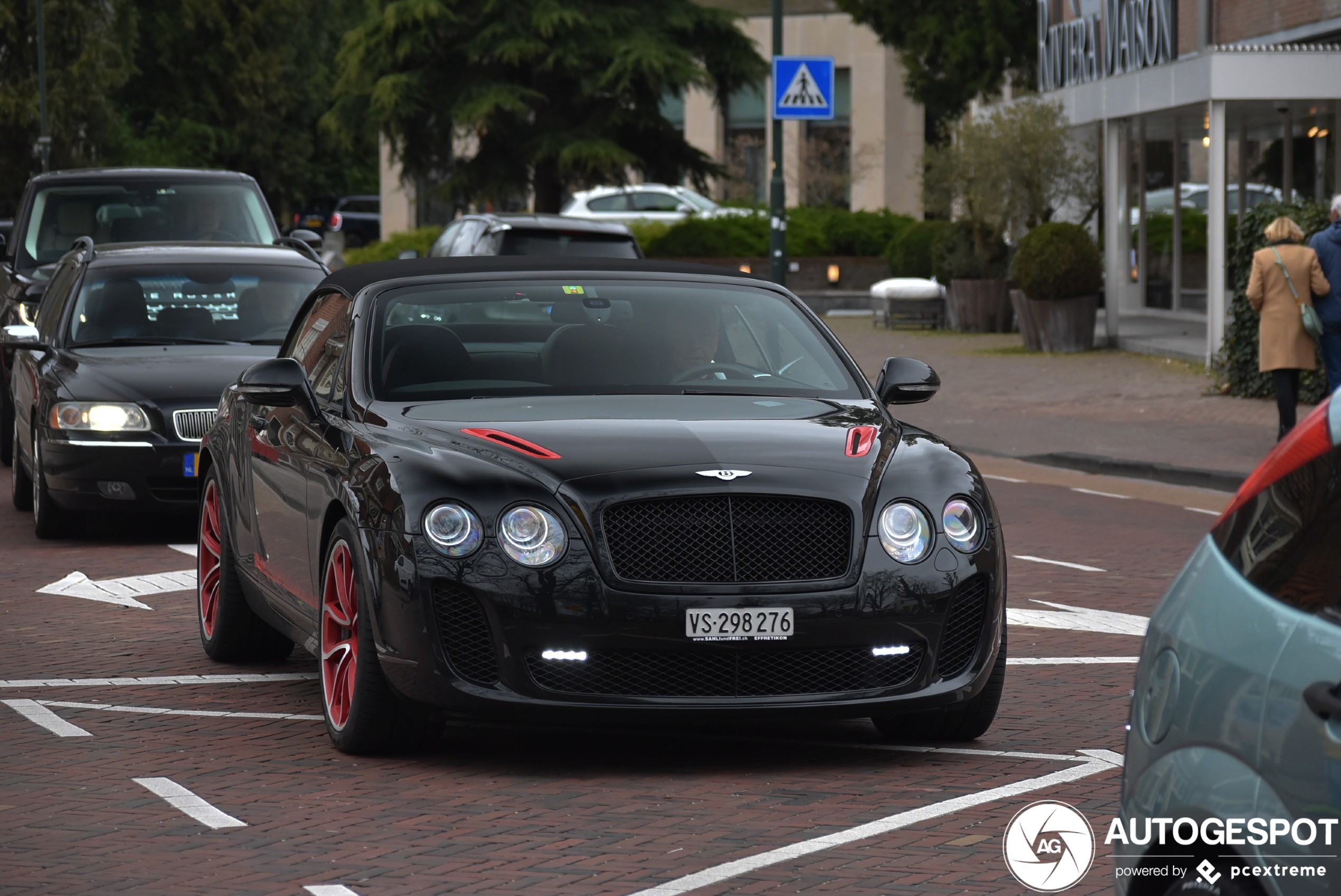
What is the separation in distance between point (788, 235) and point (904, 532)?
34.2 metres

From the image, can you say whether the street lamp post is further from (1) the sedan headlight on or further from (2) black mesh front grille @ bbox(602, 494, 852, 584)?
(2) black mesh front grille @ bbox(602, 494, 852, 584)

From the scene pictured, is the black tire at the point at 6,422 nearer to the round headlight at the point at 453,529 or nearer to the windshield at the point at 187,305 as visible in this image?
the windshield at the point at 187,305

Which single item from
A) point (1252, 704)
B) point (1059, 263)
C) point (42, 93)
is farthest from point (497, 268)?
point (42, 93)

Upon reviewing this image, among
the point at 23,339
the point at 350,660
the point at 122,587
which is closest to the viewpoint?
the point at 350,660

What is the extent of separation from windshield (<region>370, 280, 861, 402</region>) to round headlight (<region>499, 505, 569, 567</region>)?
113cm

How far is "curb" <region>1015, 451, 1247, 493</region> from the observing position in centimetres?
1503

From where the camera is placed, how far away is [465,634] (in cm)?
616

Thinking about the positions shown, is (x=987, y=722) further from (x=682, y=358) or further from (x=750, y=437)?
(x=682, y=358)

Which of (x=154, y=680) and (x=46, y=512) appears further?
(x=46, y=512)

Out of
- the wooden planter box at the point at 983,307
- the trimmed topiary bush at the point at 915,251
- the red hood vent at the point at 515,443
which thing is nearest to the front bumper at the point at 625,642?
the red hood vent at the point at 515,443

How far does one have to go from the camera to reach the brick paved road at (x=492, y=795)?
17.3 feet

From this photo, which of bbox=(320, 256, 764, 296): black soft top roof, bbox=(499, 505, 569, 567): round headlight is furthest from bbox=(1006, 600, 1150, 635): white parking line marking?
bbox=(499, 505, 569, 567): round headlight

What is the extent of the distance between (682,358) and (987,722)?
163cm

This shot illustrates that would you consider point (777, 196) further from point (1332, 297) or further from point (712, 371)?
point (712, 371)
